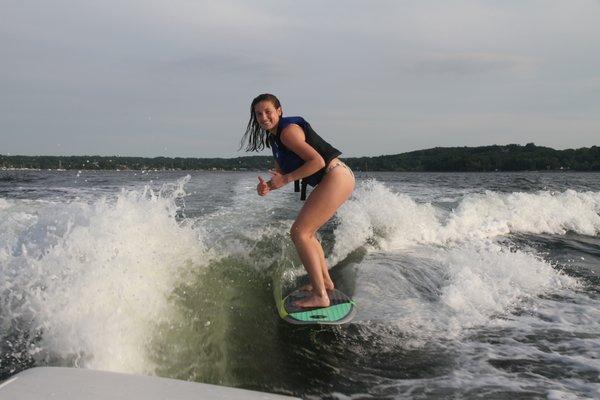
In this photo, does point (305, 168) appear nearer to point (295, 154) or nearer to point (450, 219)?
point (295, 154)

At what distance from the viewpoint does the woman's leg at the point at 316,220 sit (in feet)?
15.9

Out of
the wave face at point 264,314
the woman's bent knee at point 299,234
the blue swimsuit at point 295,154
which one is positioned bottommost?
the wave face at point 264,314

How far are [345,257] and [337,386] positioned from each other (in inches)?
173

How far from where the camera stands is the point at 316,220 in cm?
488

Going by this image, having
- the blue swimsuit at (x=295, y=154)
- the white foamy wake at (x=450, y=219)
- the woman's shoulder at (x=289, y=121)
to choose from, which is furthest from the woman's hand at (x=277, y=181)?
the white foamy wake at (x=450, y=219)

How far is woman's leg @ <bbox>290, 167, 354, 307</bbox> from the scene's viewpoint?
4848 millimetres

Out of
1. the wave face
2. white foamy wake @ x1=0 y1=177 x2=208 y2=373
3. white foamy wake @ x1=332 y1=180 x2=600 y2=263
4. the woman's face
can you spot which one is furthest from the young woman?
white foamy wake @ x1=332 y1=180 x2=600 y2=263

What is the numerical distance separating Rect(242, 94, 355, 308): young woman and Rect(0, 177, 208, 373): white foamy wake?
1459 millimetres

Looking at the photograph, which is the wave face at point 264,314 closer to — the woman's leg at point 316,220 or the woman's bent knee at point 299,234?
the woman's leg at point 316,220

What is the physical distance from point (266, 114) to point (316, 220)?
3.82 feet

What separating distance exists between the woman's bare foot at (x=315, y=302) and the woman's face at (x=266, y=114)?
1803 mm

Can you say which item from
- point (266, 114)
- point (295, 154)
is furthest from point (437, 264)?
point (266, 114)

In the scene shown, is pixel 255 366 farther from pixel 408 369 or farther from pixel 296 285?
pixel 296 285

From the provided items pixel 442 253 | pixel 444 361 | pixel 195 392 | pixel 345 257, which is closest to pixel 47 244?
pixel 195 392
